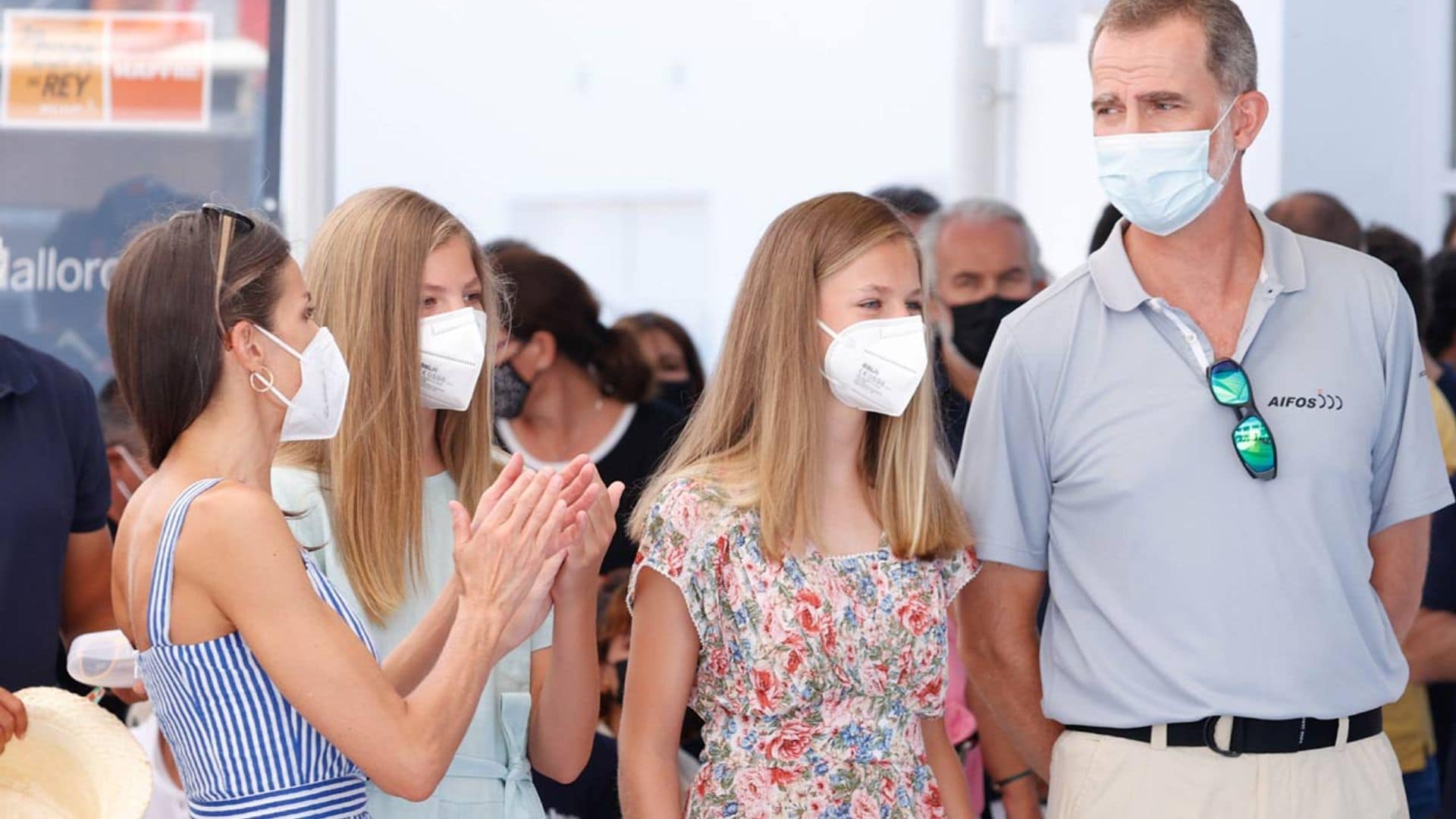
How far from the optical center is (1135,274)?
2.60m

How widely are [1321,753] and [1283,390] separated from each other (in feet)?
1.71

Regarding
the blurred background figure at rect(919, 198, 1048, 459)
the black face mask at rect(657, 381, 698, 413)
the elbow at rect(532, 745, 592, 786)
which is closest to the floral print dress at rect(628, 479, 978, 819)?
the elbow at rect(532, 745, 592, 786)

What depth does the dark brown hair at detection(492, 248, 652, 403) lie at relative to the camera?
14.0ft

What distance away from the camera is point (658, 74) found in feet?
37.6

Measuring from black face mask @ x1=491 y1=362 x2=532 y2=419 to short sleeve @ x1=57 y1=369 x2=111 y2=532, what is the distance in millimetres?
1390

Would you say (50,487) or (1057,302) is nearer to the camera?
(1057,302)

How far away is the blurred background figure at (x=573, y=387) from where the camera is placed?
429 cm

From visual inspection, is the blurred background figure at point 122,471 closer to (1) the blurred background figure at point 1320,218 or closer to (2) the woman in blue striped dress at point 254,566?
(2) the woman in blue striped dress at point 254,566

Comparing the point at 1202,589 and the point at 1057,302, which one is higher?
the point at 1057,302

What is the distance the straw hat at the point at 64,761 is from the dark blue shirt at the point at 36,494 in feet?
2.00

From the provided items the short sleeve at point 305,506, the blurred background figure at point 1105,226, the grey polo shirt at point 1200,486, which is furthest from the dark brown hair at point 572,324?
the grey polo shirt at point 1200,486

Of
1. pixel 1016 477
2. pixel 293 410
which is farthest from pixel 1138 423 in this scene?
pixel 293 410

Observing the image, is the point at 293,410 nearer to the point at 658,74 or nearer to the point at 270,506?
the point at 270,506

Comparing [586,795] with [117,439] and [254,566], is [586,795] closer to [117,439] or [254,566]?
[117,439]
